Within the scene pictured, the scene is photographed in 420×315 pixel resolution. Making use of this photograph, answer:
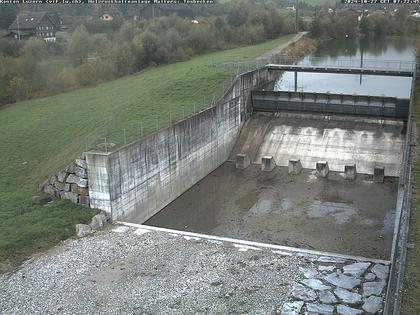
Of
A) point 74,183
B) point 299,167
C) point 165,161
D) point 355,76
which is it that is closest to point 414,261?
point 74,183

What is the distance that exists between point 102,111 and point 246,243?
17.7 m

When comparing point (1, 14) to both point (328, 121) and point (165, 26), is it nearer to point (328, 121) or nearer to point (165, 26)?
point (165, 26)

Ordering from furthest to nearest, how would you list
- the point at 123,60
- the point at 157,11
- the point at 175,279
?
the point at 157,11 → the point at 123,60 → the point at 175,279

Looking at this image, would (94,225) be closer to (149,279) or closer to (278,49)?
(149,279)

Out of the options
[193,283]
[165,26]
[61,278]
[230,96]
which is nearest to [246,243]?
[193,283]

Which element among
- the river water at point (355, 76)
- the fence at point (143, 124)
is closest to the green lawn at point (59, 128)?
the fence at point (143, 124)

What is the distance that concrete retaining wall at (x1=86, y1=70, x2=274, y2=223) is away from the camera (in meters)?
21.4

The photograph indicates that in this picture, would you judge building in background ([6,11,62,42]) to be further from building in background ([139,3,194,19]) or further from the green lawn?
the green lawn

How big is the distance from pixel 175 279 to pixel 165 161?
986 centimetres

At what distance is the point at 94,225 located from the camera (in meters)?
20.5

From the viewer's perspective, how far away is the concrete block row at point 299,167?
2864cm

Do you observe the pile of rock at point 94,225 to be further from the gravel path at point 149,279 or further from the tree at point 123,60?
the tree at point 123,60

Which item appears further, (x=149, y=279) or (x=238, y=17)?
(x=238, y=17)

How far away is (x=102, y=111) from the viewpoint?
33.2 m
